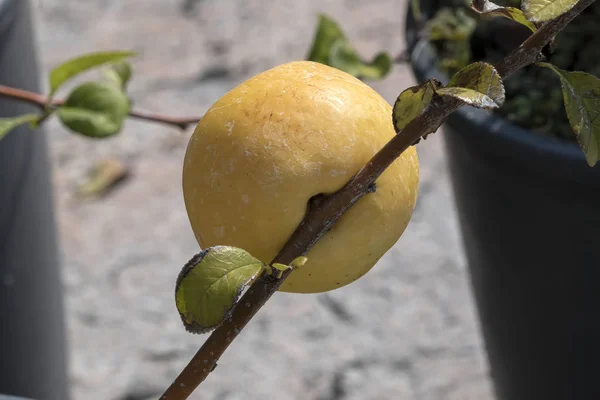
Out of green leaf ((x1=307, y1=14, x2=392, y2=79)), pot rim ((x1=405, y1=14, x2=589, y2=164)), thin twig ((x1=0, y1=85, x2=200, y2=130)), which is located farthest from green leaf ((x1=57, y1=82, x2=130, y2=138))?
pot rim ((x1=405, y1=14, x2=589, y2=164))

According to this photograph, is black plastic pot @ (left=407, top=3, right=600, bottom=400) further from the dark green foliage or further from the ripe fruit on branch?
the ripe fruit on branch

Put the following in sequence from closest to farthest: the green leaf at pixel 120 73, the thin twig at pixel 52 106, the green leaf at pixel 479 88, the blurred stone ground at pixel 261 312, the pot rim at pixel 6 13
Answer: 1. the green leaf at pixel 479 88
2. the thin twig at pixel 52 106
3. the green leaf at pixel 120 73
4. the pot rim at pixel 6 13
5. the blurred stone ground at pixel 261 312

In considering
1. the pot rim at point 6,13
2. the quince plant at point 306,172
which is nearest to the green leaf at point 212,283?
the quince plant at point 306,172

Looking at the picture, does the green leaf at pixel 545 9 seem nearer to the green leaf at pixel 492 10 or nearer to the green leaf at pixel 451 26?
the green leaf at pixel 492 10


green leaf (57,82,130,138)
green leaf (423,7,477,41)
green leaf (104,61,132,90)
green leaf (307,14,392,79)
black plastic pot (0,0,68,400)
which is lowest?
black plastic pot (0,0,68,400)

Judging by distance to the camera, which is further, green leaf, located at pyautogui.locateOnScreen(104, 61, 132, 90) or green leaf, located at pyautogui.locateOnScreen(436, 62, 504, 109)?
green leaf, located at pyautogui.locateOnScreen(104, 61, 132, 90)

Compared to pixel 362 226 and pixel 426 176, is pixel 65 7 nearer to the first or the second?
pixel 426 176
